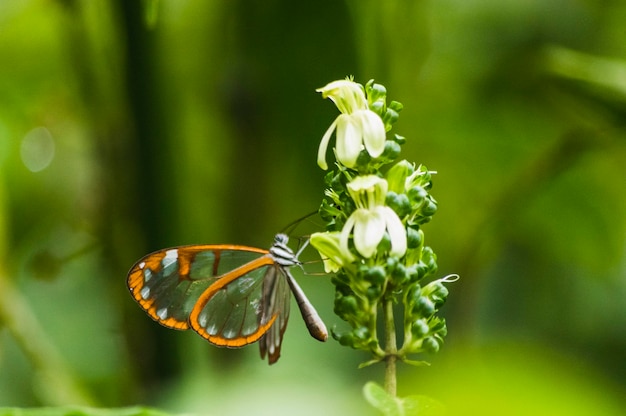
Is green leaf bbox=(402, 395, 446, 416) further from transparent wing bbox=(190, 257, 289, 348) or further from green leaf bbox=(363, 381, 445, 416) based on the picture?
transparent wing bbox=(190, 257, 289, 348)

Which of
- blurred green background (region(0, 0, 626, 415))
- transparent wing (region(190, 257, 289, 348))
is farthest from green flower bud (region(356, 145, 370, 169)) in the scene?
blurred green background (region(0, 0, 626, 415))

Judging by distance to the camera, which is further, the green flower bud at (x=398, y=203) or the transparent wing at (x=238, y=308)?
the transparent wing at (x=238, y=308)

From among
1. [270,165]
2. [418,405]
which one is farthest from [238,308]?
[270,165]

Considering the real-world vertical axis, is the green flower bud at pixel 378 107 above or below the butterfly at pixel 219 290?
above

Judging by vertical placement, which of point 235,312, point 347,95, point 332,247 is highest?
point 347,95

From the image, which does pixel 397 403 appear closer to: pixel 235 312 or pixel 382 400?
pixel 382 400

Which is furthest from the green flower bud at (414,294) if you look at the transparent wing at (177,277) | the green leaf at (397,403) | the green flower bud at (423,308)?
the transparent wing at (177,277)

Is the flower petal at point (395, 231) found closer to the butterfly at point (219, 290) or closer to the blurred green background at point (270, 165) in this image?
the butterfly at point (219, 290)
